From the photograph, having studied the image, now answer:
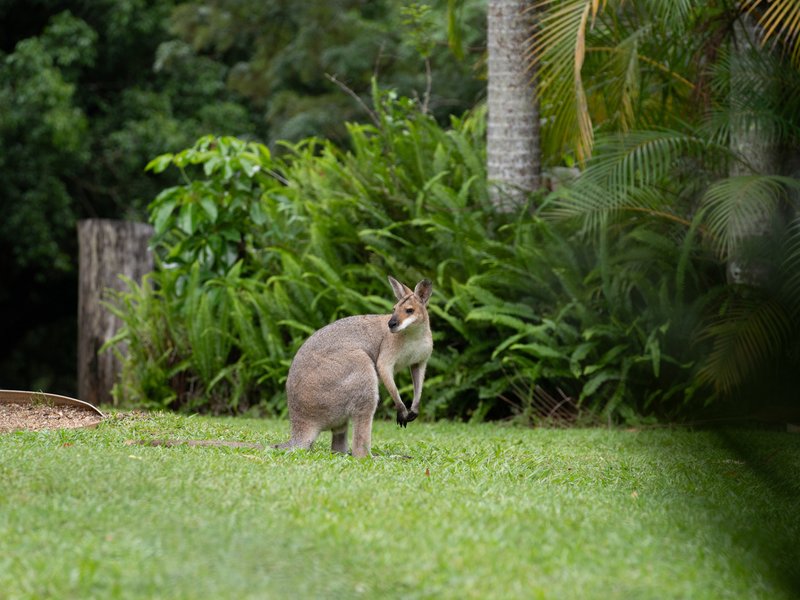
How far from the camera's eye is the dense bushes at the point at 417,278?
10656 mm

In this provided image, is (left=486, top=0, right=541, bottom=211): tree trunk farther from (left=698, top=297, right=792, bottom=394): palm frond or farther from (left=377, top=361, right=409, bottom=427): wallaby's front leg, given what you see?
(left=377, top=361, right=409, bottom=427): wallaby's front leg

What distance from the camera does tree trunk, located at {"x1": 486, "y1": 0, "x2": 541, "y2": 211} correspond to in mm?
11898

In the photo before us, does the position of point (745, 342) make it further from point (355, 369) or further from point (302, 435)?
point (302, 435)

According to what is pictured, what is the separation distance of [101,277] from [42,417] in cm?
594

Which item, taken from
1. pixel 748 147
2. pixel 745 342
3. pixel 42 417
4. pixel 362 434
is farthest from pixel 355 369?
pixel 748 147

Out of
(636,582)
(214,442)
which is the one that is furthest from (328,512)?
(214,442)

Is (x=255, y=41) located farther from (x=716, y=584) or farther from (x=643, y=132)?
(x=716, y=584)

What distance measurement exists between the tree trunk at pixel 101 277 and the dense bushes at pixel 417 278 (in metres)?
0.34

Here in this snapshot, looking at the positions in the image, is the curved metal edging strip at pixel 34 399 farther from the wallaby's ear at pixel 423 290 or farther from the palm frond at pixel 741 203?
the palm frond at pixel 741 203

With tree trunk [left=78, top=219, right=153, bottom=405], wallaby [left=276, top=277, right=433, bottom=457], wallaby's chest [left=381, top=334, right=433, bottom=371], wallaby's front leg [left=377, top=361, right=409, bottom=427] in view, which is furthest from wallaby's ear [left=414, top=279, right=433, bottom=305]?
tree trunk [left=78, top=219, right=153, bottom=405]

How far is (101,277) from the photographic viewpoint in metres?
13.8

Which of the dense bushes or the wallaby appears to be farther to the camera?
the dense bushes

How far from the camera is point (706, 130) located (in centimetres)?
1050

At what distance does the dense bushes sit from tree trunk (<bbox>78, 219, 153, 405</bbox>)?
0.34 meters
